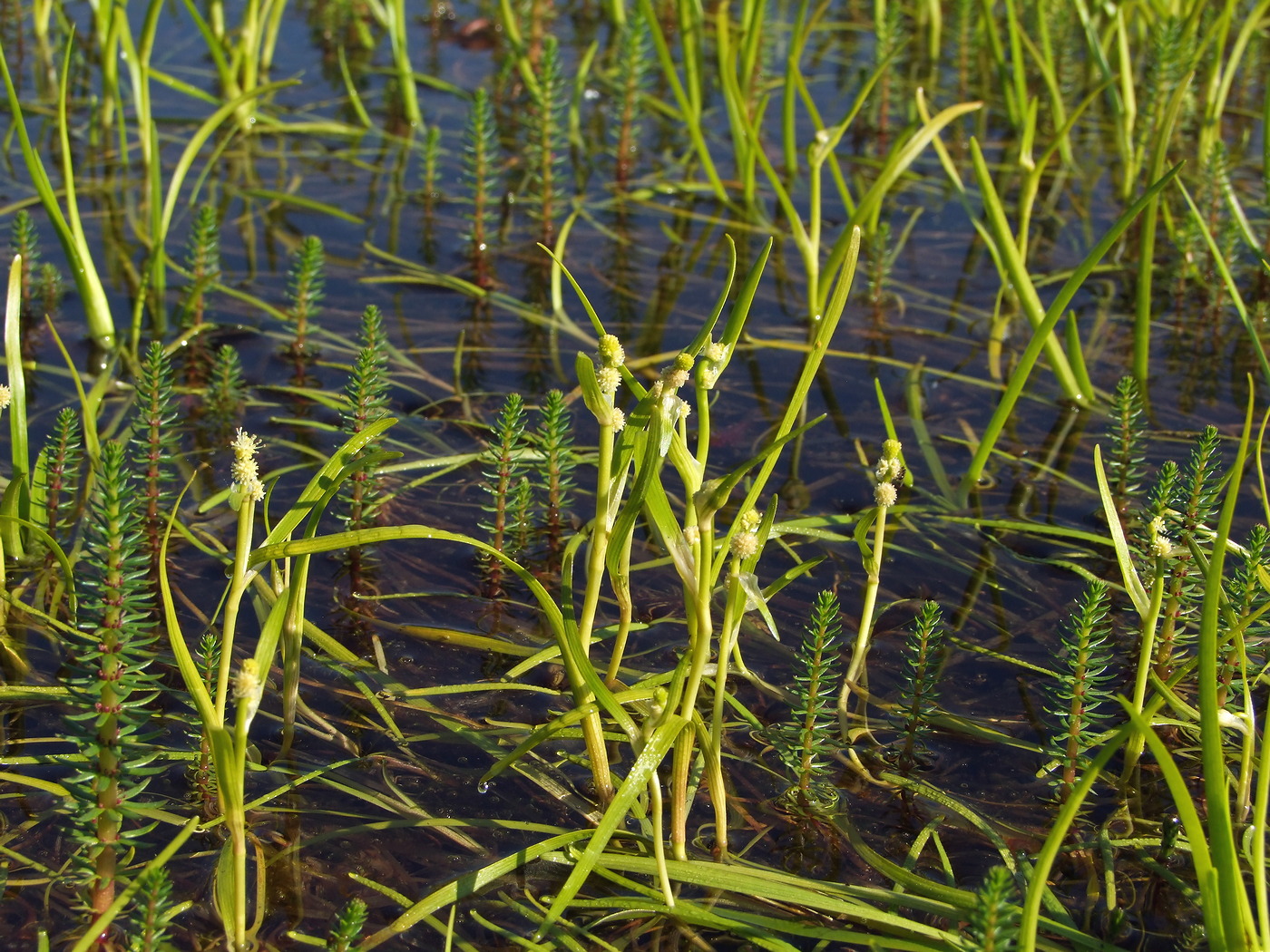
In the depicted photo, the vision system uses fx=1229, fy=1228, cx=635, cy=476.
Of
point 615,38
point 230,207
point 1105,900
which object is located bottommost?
point 1105,900

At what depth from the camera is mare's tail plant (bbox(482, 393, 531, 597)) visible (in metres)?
2.75

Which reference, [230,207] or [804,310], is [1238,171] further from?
[230,207]

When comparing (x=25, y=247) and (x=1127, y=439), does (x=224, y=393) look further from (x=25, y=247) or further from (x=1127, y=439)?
(x=1127, y=439)

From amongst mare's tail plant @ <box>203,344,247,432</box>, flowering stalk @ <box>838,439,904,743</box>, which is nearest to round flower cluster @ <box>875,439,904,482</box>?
flowering stalk @ <box>838,439,904,743</box>

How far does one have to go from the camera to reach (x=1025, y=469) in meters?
3.41

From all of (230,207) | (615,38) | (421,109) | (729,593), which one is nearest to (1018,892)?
(729,593)

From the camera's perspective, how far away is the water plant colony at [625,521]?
2023mm

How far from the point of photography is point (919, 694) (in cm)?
233

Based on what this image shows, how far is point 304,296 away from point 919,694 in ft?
7.03

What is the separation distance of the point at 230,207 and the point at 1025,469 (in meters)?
3.00

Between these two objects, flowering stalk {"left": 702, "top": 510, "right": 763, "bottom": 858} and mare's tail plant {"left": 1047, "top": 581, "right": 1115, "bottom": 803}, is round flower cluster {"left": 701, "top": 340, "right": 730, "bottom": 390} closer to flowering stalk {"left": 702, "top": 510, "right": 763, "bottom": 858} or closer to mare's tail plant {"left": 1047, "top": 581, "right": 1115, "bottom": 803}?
flowering stalk {"left": 702, "top": 510, "right": 763, "bottom": 858}

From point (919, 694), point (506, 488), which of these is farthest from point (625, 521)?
point (506, 488)

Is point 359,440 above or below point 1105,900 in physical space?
above

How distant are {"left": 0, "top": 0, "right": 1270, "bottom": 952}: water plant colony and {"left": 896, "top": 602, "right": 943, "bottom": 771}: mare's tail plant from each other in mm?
11
